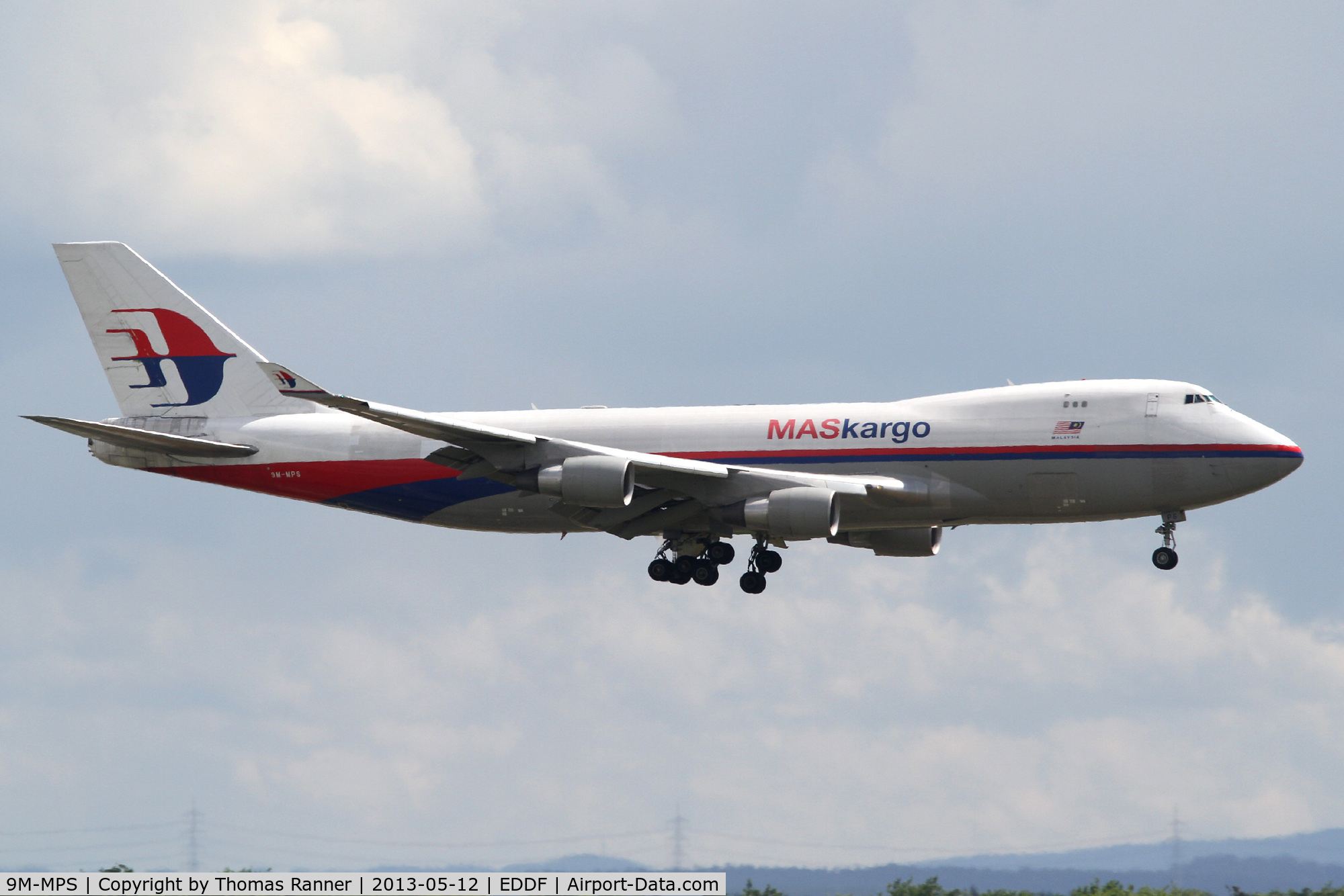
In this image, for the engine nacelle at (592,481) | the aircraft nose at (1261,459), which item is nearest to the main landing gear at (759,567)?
the engine nacelle at (592,481)

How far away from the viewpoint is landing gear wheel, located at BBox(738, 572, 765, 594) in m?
56.8

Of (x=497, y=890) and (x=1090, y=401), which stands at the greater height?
(x=1090, y=401)

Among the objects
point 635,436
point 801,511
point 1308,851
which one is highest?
point 635,436

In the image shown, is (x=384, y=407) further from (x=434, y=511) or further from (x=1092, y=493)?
(x=1092, y=493)

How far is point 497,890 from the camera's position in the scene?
49.3 m

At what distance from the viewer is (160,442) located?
59.4 meters

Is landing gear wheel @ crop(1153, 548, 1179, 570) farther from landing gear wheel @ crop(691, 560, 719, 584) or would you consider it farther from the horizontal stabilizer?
the horizontal stabilizer

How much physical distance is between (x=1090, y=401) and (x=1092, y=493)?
2.97m

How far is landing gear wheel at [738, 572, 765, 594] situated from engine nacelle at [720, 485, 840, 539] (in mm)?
5434

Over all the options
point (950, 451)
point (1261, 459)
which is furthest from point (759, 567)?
point (1261, 459)

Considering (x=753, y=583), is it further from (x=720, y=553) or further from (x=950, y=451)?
(x=950, y=451)

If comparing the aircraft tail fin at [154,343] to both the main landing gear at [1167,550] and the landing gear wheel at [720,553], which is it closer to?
the landing gear wheel at [720,553]

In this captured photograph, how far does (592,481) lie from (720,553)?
8520 millimetres

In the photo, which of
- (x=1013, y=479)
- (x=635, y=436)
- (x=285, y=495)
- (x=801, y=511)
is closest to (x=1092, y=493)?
(x=1013, y=479)
